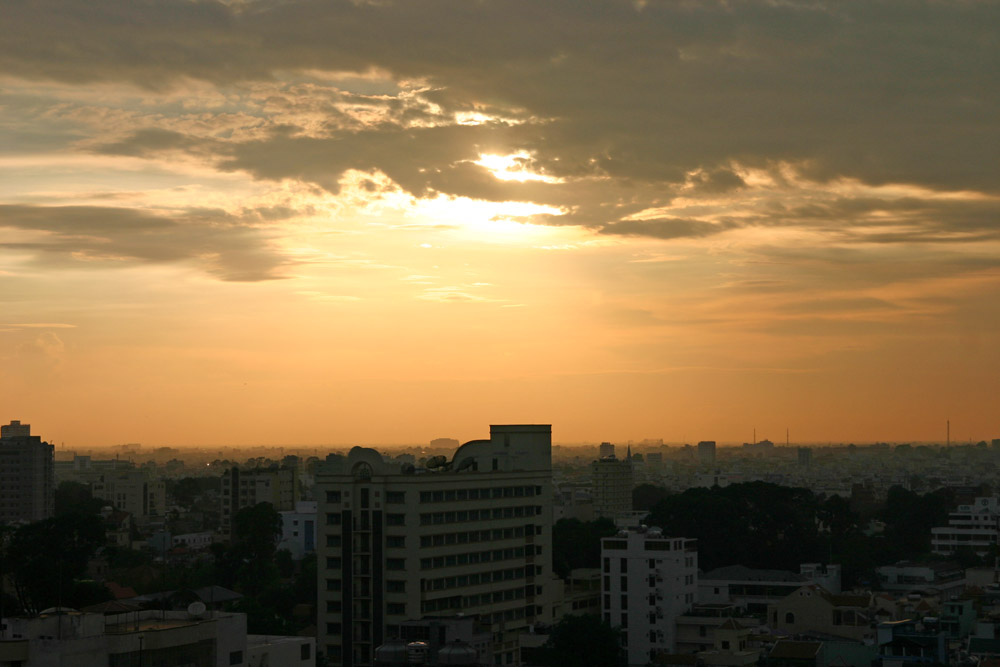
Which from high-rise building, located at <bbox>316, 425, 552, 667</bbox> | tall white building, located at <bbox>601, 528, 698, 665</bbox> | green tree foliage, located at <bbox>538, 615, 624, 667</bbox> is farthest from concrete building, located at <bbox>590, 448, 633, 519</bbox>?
green tree foliage, located at <bbox>538, 615, 624, 667</bbox>

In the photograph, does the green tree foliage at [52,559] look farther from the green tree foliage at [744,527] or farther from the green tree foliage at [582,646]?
the green tree foliage at [744,527]

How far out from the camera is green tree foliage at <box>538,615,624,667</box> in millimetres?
45125

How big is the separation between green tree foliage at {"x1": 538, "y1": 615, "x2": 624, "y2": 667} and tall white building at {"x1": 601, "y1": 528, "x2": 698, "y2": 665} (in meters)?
8.47

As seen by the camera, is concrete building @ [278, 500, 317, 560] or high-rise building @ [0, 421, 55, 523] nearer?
concrete building @ [278, 500, 317, 560]

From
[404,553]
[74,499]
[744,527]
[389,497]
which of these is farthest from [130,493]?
[404,553]

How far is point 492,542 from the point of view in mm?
51938

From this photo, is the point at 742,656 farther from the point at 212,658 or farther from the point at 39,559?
the point at 39,559

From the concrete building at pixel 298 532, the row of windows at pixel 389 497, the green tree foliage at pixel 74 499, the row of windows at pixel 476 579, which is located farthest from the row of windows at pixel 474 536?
the green tree foliage at pixel 74 499

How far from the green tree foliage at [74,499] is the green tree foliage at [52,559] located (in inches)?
2233

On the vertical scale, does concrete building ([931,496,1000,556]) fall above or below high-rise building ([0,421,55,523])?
below

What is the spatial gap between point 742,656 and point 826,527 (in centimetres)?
4625

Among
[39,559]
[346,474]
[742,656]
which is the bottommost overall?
[742,656]

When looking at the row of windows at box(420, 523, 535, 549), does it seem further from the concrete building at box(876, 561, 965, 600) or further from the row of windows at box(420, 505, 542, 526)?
the concrete building at box(876, 561, 965, 600)

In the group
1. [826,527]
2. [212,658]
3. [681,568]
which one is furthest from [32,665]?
[826,527]
